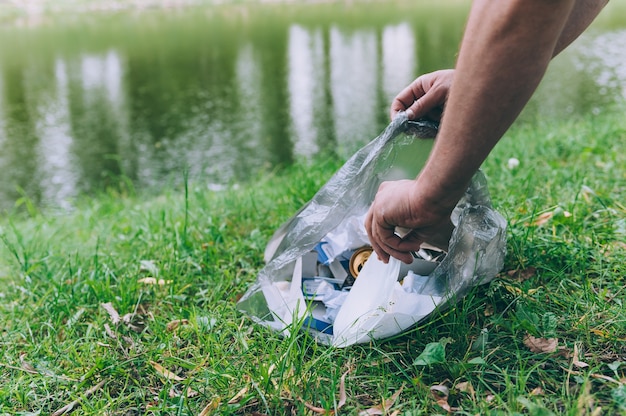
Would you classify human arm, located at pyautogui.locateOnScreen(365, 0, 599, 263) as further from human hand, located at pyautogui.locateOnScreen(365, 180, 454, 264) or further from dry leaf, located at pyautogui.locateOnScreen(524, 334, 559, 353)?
dry leaf, located at pyautogui.locateOnScreen(524, 334, 559, 353)

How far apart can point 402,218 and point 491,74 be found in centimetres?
41

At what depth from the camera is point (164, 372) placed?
1.58 m

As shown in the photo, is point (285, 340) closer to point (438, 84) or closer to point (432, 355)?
point (432, 355)

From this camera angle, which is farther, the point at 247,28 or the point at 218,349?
the point at 247,28

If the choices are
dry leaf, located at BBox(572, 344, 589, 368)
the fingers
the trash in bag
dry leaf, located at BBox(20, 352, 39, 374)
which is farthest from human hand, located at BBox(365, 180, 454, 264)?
dry leaf, located at BBox(20, 352, 39, 374)

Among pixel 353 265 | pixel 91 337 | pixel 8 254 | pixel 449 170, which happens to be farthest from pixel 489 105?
pixel 8 254

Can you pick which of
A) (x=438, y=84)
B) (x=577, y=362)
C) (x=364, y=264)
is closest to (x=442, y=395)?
(x=577, y=362)

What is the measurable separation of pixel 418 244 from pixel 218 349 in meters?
0.64

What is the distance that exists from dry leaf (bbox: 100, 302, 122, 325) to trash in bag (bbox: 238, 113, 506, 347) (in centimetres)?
40

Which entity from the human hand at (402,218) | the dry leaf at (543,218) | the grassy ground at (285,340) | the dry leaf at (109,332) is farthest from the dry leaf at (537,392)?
the dry leaf at (109,332)

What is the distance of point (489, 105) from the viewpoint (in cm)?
116

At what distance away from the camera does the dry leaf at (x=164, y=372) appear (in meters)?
1.55

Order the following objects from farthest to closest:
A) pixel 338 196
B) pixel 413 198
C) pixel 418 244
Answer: pixel 338 196
pixel 418 244
pixel 413 198

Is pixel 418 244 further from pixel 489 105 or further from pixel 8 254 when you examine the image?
pixel 8 254
